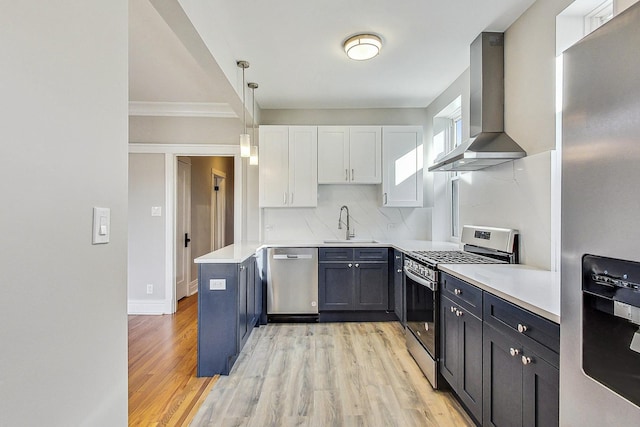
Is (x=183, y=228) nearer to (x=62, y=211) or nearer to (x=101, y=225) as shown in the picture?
(x=101, y=225)

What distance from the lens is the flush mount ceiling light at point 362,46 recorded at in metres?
2.62

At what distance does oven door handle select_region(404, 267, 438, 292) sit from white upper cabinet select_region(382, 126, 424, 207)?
1.35 metres

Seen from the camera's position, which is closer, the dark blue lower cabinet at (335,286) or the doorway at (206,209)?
the dark blue lower cabinet at (335,286)

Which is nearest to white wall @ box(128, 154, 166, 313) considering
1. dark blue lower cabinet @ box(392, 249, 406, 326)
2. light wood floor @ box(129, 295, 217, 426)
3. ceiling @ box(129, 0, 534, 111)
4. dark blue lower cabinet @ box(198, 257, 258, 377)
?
light wood floor @ box(129, 295, 217, 426)

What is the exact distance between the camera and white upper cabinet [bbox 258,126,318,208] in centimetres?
409

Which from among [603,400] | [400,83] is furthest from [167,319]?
[603,400]

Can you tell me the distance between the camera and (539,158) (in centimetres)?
216

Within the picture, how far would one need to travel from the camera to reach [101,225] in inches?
38.3

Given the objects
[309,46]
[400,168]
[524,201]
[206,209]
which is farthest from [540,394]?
[206,209]

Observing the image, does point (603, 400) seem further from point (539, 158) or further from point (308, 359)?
point (308, 359)

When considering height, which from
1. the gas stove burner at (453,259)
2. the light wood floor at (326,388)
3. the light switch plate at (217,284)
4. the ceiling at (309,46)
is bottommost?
the light wood floor at (326,388)

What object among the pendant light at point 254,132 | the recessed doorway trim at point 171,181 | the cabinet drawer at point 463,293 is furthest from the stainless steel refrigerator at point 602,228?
the recessed doorway trim at point 171,181

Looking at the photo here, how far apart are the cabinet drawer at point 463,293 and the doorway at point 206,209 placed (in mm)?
3482

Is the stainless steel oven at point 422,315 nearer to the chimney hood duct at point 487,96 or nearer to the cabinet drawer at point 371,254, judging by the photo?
the cabinet drawer at point 371,254
